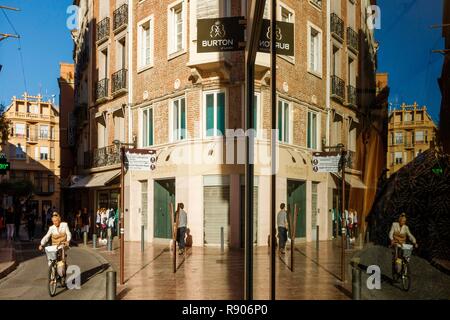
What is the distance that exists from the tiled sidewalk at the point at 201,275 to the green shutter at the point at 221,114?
0.63 metres

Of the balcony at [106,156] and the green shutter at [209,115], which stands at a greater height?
the green shutter at [209,115]

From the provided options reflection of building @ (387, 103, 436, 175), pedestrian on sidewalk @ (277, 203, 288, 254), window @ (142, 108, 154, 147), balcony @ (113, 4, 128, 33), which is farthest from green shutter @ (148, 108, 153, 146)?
reflection of building @ (387, 103, 436, 175)

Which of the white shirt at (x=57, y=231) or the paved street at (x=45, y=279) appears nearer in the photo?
the paved street at (x=45, y=279)

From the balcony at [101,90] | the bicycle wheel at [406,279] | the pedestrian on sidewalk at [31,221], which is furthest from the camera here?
the balcony at [101,90]

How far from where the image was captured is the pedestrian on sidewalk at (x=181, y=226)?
215 cm

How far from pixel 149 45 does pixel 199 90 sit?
0.39 meters

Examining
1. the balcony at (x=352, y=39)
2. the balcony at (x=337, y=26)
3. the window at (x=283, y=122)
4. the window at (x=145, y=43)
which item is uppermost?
the window at (x=145, y=43)

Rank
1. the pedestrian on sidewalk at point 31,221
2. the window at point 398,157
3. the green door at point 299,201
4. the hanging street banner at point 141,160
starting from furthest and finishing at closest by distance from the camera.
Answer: the pedestrian on sidewalk at point 31,221 → the hanging street banner at point 141,160 → the green door at point 299,201 → the window at point 398,157

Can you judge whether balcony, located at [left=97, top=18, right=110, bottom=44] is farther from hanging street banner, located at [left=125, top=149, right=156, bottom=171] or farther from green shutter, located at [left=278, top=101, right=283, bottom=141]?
green shutter, located at [left=278, top=101, right=283, bottom=141]

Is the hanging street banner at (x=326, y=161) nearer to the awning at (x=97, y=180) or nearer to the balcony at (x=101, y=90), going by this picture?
the awning at (x=97, y=180)

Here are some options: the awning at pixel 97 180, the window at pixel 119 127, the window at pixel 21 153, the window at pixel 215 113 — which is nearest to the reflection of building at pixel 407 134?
the window at pixel 215 113

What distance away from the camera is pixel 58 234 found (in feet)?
8.19

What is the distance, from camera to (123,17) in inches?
101
